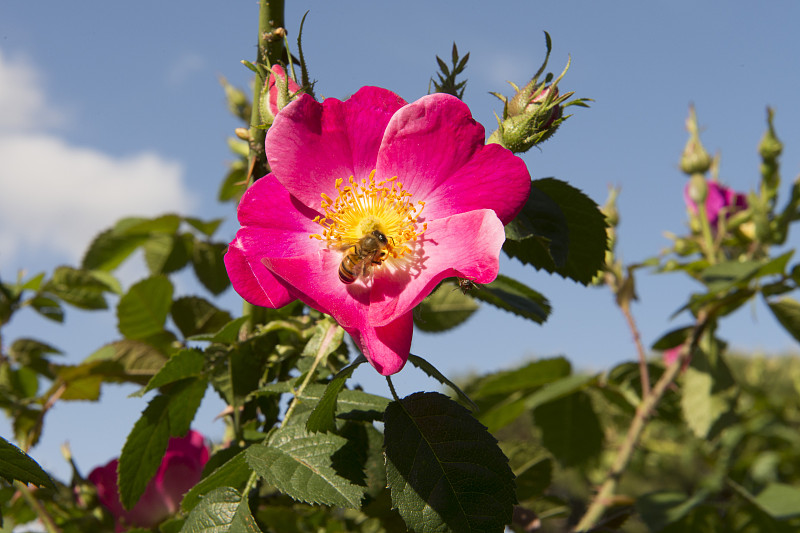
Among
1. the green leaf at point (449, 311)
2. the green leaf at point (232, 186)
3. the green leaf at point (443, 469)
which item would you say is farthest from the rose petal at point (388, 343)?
the green leaf at point (232, 186)

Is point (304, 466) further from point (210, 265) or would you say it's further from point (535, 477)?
point (210, 265)

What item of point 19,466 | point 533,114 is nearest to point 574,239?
point 533,114

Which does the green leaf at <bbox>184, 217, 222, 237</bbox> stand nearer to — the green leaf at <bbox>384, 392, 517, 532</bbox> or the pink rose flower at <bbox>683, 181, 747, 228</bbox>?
the green leaf at <bbox>384, 392, 517, 532</bbox>

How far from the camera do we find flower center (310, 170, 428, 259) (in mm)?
881

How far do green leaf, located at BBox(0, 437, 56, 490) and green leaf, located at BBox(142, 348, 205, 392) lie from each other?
0.86 feet

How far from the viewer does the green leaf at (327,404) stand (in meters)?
0.77

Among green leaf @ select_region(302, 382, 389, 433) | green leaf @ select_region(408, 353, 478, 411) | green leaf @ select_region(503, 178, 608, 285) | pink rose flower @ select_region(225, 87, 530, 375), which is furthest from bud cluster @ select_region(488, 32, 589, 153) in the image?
green leaf @ select_region(302, 382, 389, 433)

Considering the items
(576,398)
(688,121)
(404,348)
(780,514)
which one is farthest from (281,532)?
(688,121)

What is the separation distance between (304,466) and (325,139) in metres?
0.40

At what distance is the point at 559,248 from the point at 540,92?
0.23 meters

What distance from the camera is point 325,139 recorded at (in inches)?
33.2

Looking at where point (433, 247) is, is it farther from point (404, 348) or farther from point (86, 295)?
point (86, 295)

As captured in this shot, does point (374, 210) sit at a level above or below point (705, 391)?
above

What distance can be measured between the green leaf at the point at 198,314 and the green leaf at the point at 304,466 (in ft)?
2.20
